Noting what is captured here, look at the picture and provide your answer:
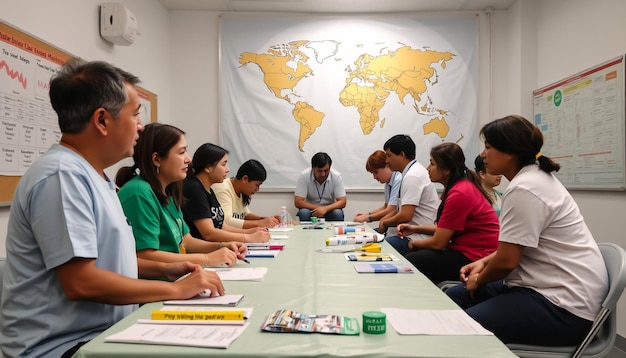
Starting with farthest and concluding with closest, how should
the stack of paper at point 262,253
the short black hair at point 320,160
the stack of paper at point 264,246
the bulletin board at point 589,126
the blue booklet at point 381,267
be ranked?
the short black hair at point 320,160
the bulletin board at point 589,126
the stack of paper at point 264,246
the stack of paper at point 262,253
the blue booklet at point 381,267

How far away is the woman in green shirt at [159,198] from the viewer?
1520 millimetres

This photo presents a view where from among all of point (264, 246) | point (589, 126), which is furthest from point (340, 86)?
point (264, 246)

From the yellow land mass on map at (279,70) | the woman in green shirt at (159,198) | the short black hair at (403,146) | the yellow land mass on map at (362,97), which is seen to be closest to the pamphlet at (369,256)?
the woman in green shirt at (159,198)

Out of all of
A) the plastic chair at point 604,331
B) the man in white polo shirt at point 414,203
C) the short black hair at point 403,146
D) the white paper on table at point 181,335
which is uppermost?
the short black hair at point 403,146

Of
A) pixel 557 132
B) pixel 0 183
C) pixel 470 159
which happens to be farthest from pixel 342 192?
pixel 0 183

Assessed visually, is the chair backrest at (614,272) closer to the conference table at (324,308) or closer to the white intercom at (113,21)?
the conference table at (324,308)

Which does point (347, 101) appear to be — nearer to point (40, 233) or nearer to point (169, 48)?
point (169, 48)

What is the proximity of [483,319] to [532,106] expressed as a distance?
11.1ft

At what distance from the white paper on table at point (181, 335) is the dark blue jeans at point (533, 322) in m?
0.93

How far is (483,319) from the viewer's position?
1466mm

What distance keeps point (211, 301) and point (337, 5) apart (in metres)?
4.02

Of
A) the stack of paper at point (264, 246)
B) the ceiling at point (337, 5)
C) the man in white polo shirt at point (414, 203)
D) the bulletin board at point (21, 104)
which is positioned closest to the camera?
the stack of paper at point (264, 246)

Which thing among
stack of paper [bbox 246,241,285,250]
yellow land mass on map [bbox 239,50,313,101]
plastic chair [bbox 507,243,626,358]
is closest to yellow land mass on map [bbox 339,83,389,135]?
yellow land mass on map [bbox 239,50,313,101]

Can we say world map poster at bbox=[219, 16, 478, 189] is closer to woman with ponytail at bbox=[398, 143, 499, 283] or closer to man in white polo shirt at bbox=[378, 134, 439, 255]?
man in white polo shirt at bbox=[378, 134, 439, 255]
